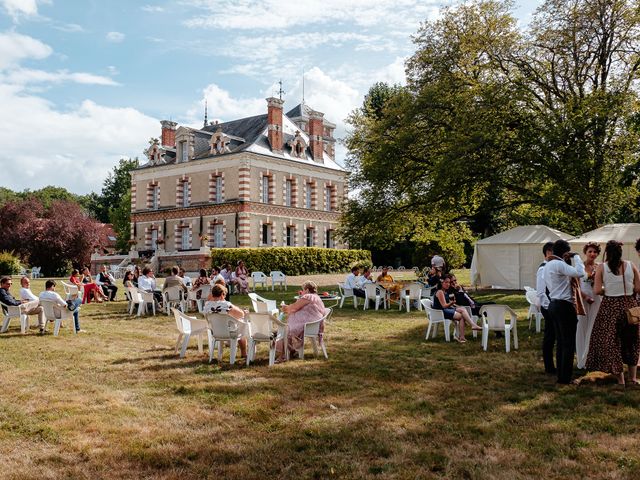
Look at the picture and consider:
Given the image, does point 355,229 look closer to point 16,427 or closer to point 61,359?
point 61,359

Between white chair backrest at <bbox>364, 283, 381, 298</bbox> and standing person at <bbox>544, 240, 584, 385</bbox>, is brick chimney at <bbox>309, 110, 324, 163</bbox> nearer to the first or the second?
white chair backrest at <bbox>364, 283, 381, 298</bbox>

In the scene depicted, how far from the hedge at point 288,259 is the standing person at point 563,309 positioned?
1054 inches

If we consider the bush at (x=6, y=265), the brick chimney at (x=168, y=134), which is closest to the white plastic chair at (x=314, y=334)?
the bush at (x=6, y=265)

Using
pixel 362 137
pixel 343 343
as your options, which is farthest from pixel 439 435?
pixel 362 137

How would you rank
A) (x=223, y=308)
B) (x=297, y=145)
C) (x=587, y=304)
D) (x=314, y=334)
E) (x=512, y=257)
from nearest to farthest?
(x=587, y=304) → (x=314, y=334) → (x=223, y=308) → (x=512, y=257) → (x=297, y=145)

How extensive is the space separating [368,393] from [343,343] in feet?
12.4

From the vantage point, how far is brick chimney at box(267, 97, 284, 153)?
39156 millimetres

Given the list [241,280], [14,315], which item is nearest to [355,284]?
[241,280]

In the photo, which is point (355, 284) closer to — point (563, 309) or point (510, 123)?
point (510, 123)

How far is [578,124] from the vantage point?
61.2 ft

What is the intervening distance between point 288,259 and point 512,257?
16.1 metres

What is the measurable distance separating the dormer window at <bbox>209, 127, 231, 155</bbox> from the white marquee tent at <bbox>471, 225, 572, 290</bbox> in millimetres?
21375

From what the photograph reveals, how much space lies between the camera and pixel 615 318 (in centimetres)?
681

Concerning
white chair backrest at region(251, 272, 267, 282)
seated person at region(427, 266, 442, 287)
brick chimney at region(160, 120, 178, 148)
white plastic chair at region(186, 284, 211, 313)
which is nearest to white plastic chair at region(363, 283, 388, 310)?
seated person at region(427, 266, 442, 287)
